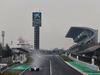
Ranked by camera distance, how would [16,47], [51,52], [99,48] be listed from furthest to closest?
[51,52] → [16,47] → [99,48]

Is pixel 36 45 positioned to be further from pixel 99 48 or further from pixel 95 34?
pixel 99 48

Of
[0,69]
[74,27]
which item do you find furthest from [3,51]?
[0,69]


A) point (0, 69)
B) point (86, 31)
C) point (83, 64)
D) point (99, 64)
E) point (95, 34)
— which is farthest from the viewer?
point (86, 31)

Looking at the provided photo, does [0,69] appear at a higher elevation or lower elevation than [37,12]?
lower

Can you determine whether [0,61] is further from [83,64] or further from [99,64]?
[99,64]

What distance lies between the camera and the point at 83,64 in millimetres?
41062

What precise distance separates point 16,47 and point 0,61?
100 metres

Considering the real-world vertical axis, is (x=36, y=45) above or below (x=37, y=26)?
below

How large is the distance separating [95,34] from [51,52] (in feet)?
192

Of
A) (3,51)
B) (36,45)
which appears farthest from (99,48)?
(36,45)

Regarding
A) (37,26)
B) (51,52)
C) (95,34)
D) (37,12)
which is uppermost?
(37,12)

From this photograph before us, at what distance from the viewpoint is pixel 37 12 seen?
17588 centimetres

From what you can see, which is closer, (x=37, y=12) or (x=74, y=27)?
(x=74, y=27)

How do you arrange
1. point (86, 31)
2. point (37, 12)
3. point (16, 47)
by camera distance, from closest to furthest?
1. point (86, 31)
2. point (16, 47)
3. point (37, 12)
